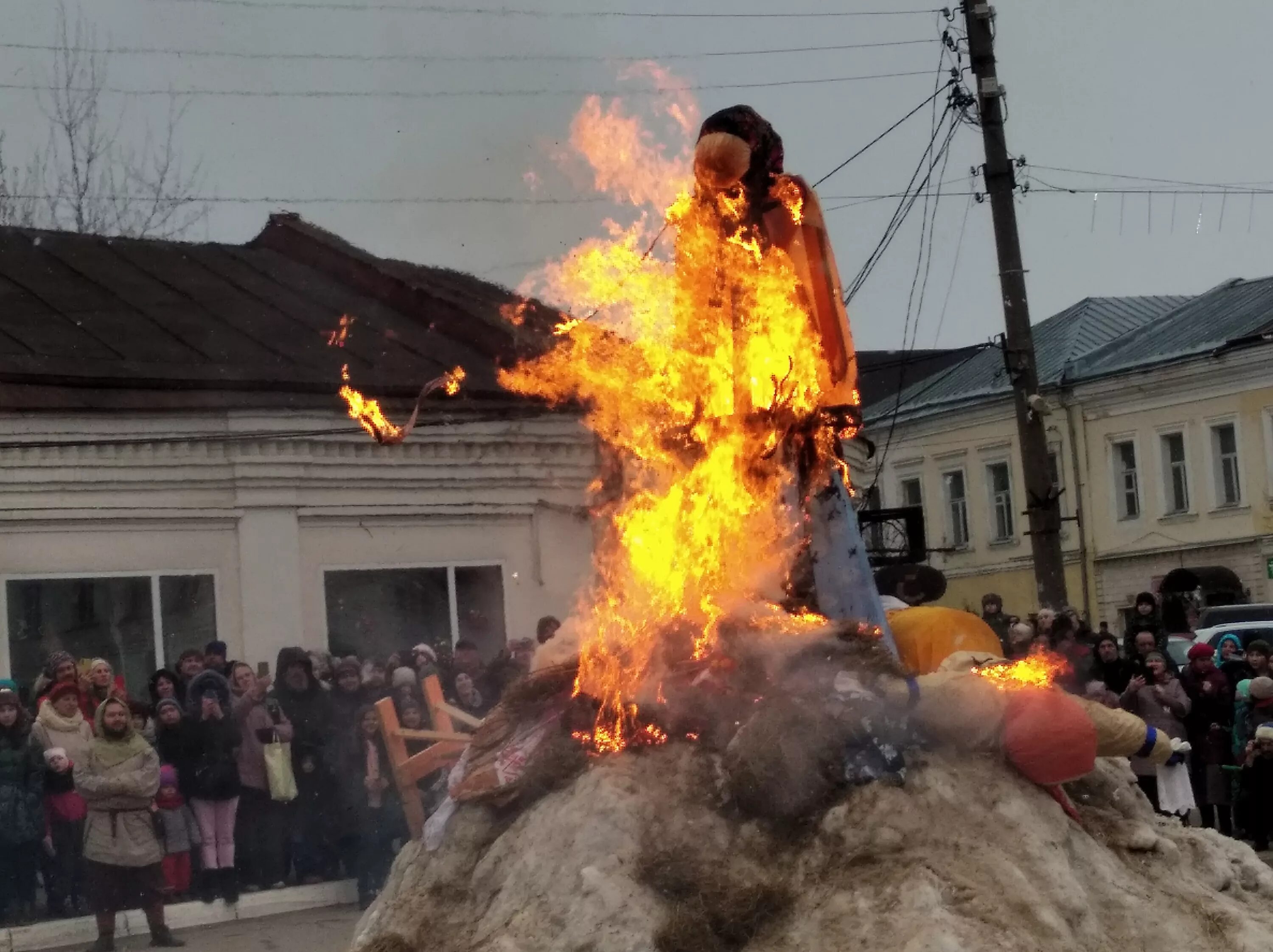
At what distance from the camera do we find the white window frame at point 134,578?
15.8m

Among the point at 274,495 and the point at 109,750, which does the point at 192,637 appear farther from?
the point at 109,750

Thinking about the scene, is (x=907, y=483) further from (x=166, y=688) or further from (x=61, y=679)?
(x=61, y=679)

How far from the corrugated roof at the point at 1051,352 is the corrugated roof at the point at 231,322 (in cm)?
2166

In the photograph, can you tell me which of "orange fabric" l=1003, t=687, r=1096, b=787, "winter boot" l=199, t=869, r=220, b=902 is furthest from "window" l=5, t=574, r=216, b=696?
"orange fabric" l=1003, t=687, r=1096, b=787

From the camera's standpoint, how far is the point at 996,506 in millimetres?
42750

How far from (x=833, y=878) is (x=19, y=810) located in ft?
23.7

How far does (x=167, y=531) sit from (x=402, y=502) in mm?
2226

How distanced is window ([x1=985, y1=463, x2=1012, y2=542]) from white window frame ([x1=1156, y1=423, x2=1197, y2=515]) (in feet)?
13.4

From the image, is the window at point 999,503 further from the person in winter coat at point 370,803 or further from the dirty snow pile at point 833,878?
the dirty snow pile at point 833,878

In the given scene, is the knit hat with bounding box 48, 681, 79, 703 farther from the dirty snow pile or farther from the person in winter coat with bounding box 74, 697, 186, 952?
the dirty snow pile

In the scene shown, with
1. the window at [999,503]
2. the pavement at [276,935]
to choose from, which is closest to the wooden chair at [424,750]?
the pavement at [276,935]

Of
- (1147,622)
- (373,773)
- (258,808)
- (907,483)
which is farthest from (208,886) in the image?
(907,483)

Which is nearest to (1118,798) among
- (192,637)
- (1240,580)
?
(192,637)

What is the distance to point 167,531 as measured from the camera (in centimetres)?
1666
